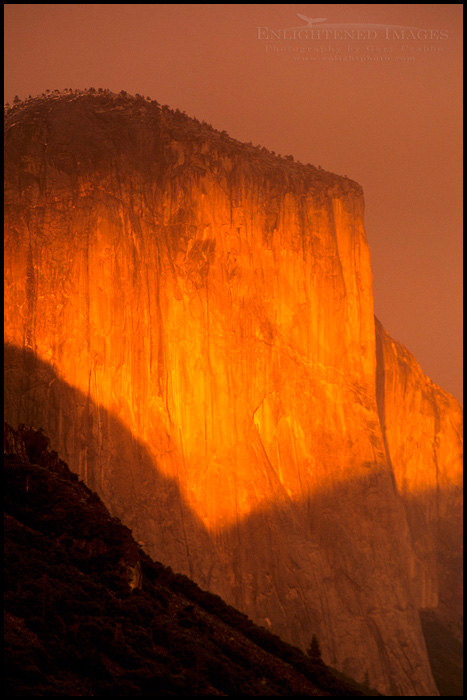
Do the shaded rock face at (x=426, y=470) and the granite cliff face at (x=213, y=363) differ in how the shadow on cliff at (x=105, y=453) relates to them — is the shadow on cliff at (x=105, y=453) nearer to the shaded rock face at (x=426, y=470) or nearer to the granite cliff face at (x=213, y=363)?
the granite cliff face at (x=213, y=363)

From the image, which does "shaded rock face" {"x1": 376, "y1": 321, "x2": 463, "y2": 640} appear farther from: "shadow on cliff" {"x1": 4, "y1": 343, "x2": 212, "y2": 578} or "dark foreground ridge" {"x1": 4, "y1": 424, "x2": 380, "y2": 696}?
"dark foreground ridge" {"x1": 4, "y1": 424, "x2": 380, "y2": 696}

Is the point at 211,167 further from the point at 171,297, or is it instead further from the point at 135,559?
the point at 135,559

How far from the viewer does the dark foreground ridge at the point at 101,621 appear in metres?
29.0

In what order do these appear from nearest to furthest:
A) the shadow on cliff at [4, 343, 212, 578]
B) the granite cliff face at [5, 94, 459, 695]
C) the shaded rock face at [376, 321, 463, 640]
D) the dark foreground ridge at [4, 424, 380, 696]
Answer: the dark foreground ridge at [4, 424, 380, 696] < the shadow on cliff at [4, 343, 212, 578] < the granite cliff face at [5, 94, 459, 695] < the shaded rock face at [376, 321, 463, 640]

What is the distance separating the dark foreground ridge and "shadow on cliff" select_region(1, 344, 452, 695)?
6521 mm

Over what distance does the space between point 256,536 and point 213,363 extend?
875 centimetres

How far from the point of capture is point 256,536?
178ft

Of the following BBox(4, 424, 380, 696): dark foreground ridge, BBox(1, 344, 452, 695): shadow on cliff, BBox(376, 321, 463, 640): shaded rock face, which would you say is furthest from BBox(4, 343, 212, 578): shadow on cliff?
BBox(376, 321, 463, 640): shaded rock face

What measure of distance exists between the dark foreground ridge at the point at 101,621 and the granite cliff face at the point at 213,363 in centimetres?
810

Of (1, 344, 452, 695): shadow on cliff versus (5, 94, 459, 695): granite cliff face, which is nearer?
(1, 344, 452, 695): shadow on cliff

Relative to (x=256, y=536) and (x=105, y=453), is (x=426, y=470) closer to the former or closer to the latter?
(x=256, y=536)

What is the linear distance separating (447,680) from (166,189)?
29259 mm

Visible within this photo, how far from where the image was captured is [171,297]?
181 ft

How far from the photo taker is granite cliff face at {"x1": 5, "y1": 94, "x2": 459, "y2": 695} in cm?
5216
